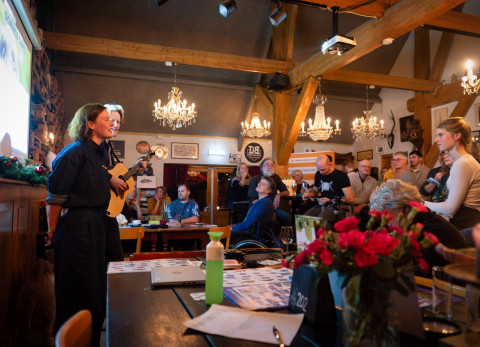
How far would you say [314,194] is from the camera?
5.69 m

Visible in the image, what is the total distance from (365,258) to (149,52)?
259 inches

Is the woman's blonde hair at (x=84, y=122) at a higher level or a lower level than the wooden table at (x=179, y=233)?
higher

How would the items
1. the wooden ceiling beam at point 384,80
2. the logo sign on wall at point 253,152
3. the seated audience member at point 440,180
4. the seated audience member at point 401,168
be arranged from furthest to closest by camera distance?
the logo sign on wall at point 253,152, the wooden ceiling beam at point 384,80, the seated audience member at point 401,168, the seated audience member at point 440,180

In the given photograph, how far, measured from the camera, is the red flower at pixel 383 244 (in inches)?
27.6

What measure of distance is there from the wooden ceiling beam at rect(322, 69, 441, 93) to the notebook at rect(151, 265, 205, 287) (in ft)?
21.3

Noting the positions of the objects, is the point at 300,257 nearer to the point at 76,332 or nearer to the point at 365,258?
the point at 365,258

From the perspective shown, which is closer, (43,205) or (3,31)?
(3,31)

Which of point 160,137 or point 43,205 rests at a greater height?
point 160,137

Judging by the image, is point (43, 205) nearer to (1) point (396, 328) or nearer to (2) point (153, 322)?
(2) point (153, 322)

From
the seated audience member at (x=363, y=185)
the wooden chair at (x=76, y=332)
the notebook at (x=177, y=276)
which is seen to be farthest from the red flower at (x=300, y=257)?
the seated audience member at (x=363, y=185)

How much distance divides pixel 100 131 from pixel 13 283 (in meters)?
1.38

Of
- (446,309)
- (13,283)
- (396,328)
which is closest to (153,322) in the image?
(396,328)

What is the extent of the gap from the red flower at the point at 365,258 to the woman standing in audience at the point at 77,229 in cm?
178

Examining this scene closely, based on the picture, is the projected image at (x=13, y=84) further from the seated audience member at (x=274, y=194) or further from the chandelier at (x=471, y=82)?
the chandelier at (x=471, y=82)
